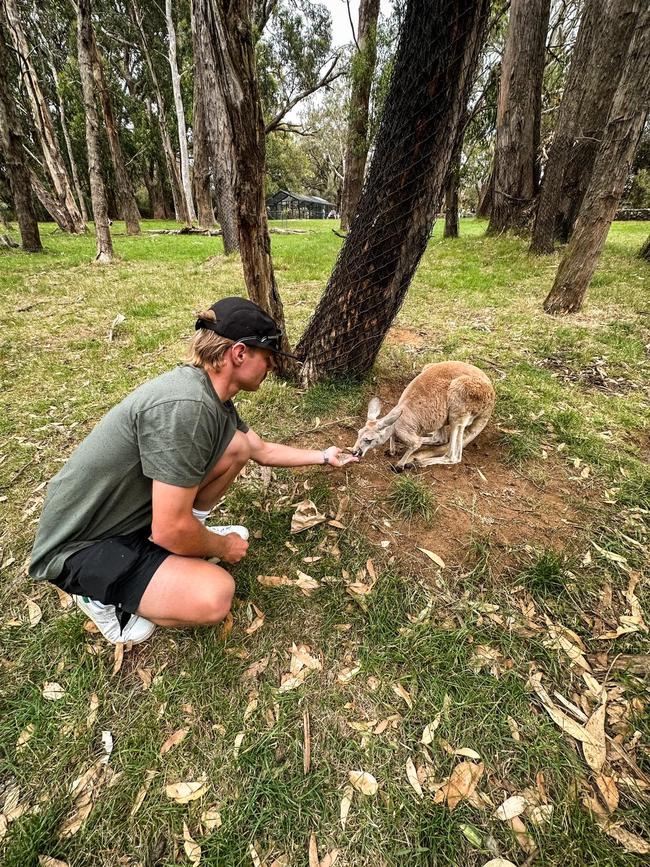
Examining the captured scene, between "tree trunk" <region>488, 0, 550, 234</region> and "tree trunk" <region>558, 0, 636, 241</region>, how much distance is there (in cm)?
135

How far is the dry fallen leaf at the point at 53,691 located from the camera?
184 cm

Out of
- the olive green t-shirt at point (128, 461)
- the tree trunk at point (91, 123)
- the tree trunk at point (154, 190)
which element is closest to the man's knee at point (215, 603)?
the olive green t-shirt at point (128, 461)

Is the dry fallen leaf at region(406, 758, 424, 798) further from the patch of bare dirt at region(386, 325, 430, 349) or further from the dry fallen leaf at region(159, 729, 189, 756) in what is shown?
the patch of bare dirt at region(386, 325, 430, 349)

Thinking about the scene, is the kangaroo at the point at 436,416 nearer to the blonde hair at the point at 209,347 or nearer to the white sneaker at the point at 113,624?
the blonde hair at the point at 209,347

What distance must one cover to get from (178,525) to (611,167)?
6.44 meters

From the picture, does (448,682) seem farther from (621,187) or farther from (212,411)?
(621,187)

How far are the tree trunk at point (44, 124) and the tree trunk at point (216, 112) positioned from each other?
688 cm

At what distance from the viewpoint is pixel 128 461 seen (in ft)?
5.89

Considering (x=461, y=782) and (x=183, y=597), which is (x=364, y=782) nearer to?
(x=461, y=782)

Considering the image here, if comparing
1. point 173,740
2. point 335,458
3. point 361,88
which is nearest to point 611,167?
point 335,458

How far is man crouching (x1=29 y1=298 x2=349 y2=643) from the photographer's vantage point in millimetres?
1719

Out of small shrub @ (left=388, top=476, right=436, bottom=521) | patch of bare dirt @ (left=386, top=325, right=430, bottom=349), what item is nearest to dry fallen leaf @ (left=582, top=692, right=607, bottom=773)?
small shrub @ (left=388, top=476, right=436, bottom=521)

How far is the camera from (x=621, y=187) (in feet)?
15.8

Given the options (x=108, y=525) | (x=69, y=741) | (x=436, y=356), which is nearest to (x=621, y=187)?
(x=436, y=356)
